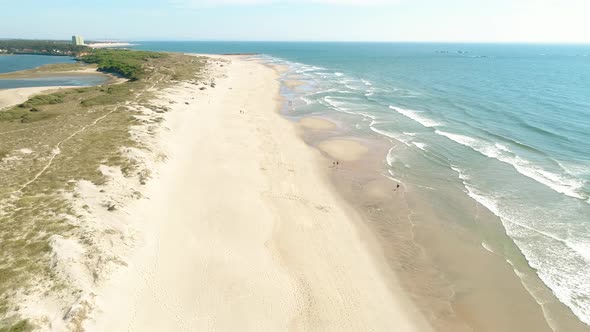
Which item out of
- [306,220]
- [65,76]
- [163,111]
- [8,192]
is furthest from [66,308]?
[65,76]

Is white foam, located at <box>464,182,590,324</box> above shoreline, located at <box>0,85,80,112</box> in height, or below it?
below

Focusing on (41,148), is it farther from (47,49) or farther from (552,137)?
(47,49)

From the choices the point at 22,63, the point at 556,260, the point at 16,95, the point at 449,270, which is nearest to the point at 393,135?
the point at 556,260

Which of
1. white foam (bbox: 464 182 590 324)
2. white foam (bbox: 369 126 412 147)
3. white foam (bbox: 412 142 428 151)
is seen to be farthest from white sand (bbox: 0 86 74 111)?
white foam (bbox: 464 182 590 324)

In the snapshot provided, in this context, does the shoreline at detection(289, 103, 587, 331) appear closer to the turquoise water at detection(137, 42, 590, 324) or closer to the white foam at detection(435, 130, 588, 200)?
the turquoise water at detection(137, 42, 590, 324)

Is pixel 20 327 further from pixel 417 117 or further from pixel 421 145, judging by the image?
pixel 417 117

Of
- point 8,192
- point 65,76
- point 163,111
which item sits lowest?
point 8,192
